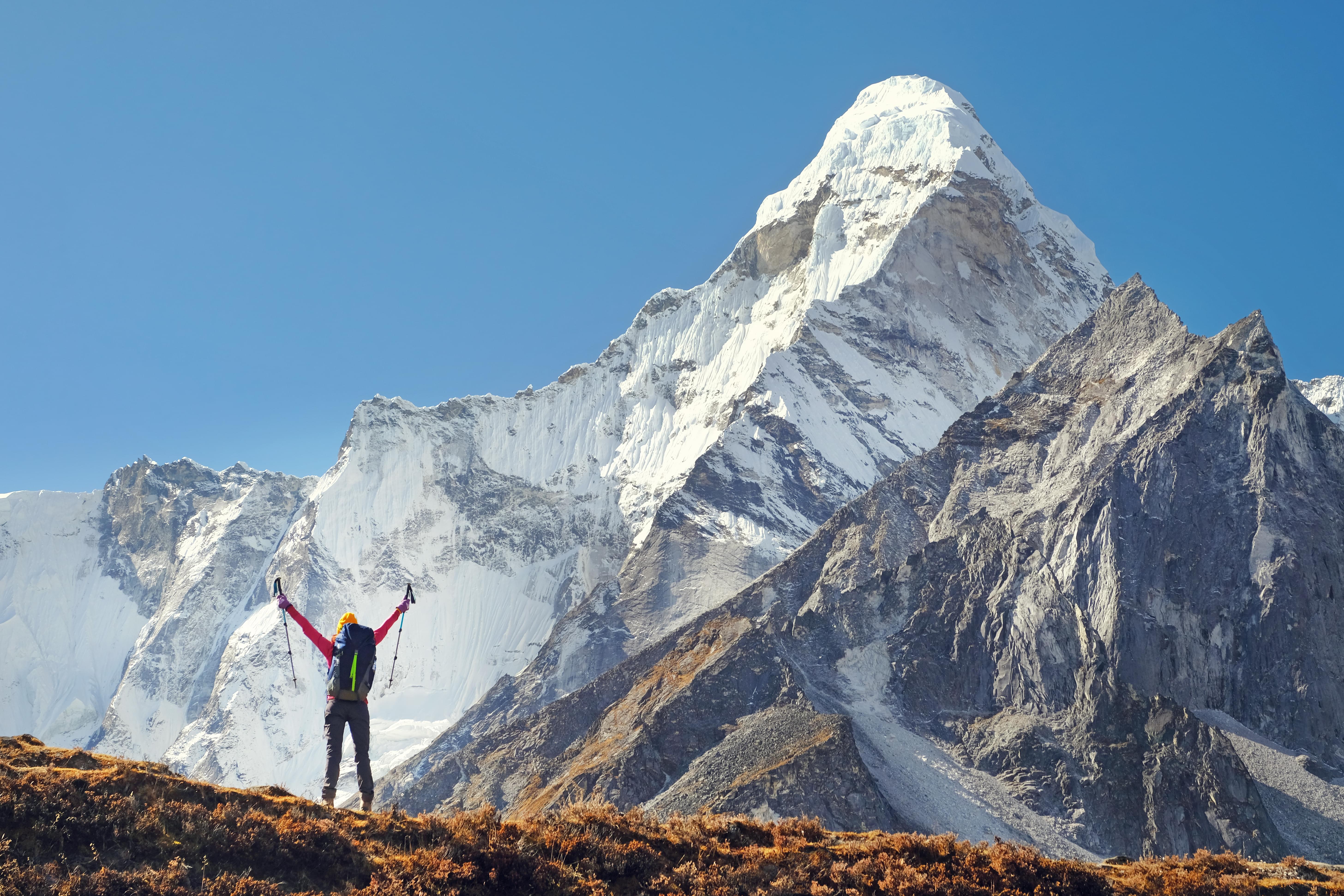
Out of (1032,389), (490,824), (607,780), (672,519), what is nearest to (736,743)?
(607,780)

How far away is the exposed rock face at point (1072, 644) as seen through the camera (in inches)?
2726

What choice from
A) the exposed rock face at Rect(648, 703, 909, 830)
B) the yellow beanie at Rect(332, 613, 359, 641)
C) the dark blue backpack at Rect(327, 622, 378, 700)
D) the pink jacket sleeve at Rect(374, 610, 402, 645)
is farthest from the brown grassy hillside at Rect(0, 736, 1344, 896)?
the exposed rock face at Rect(648, 703, 909, 830)

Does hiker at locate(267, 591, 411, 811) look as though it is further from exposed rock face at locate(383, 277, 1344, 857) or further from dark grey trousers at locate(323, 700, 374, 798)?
exposed rock face at locate(383, 277, 1344, 857)

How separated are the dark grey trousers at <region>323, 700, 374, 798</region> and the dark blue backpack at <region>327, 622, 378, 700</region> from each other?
17 centimetres

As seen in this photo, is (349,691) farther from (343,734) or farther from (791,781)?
(791,781)

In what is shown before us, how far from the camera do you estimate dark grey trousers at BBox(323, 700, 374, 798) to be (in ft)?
76.1

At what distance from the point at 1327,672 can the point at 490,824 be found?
72.7m

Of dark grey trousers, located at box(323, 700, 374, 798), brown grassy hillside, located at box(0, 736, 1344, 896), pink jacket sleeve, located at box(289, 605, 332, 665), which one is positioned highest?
pink jacket sleeve, located at box(289, 605, 332, 665)

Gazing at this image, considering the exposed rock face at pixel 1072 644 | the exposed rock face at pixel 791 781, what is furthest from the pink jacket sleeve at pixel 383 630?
the exposed rock face at pixel 1072 644

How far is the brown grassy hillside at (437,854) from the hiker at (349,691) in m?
1.57

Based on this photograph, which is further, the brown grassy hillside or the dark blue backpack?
the dark blue backpack

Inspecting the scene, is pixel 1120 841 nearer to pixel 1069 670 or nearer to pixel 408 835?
pixel 1069 670

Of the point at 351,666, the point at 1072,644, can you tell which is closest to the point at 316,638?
the point at 351,666

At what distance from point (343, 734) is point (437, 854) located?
14.5 ft
